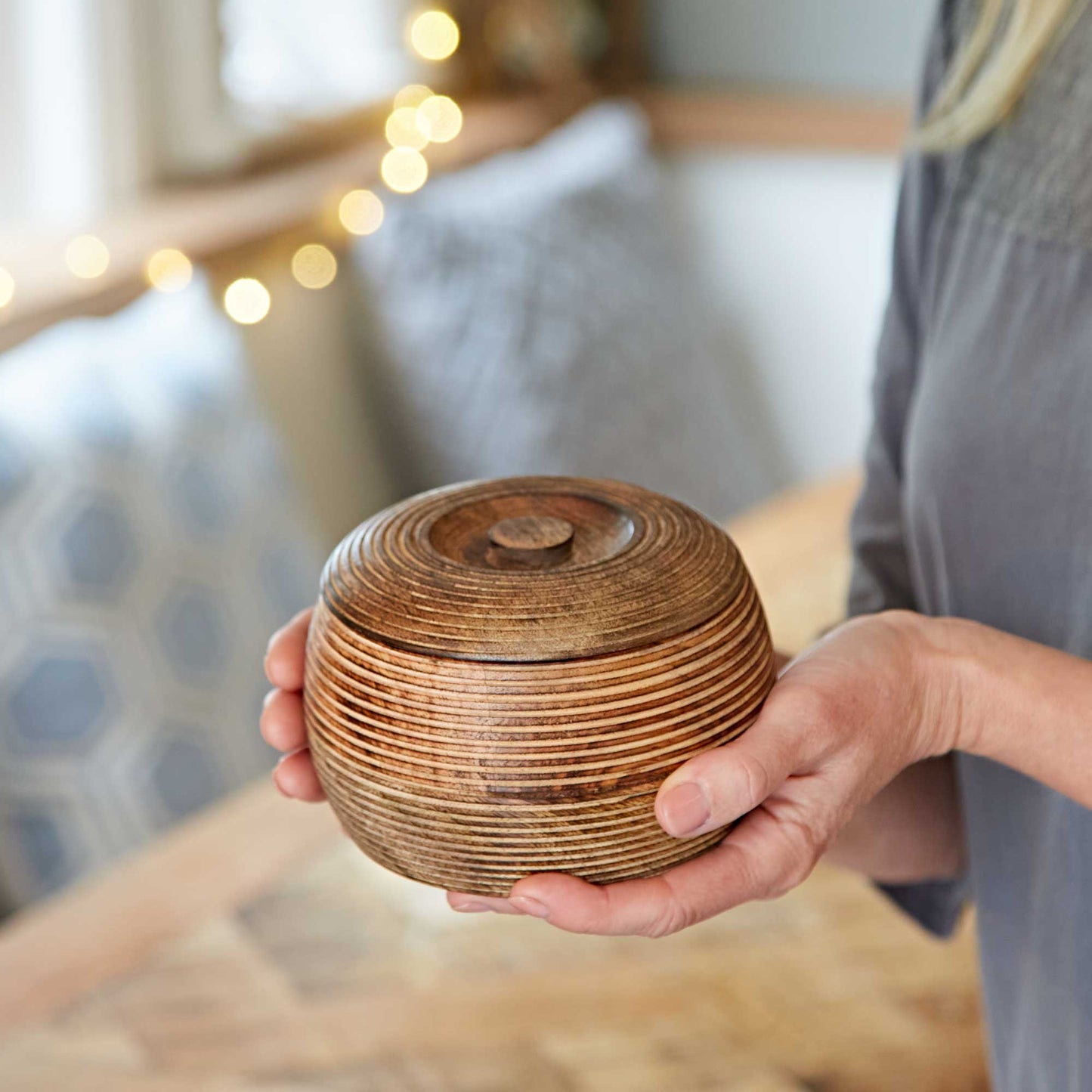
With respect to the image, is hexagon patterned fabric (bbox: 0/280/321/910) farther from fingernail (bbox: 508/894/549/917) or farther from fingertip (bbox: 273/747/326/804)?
fingernail (bbox: 508/894/549/917)

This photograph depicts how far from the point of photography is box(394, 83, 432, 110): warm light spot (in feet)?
7.50

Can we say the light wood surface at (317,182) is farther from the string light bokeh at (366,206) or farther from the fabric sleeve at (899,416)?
the fabric sleeve at (899,416)

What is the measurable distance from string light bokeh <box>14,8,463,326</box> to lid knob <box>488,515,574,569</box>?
109 centimetres

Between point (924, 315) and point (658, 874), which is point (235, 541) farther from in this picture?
point (658, 874)

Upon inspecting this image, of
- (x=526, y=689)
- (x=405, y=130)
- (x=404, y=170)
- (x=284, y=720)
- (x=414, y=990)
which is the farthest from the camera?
(x=405, y=130)

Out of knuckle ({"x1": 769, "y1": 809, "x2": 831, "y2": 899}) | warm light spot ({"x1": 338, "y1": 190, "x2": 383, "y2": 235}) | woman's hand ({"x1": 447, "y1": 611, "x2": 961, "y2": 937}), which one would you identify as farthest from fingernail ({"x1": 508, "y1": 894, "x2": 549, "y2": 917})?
warm light spot ({"x1": 338, "y1": 190, "x2": 383, "y2": 235})

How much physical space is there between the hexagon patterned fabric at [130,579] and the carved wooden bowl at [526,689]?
92 centimetres

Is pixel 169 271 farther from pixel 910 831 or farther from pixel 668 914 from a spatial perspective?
pixel 668 914

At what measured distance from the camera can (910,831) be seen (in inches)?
31.5

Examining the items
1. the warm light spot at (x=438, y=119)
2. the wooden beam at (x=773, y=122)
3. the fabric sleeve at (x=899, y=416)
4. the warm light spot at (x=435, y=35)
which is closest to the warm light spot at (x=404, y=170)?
the warm light spot at (x=438, y=119)

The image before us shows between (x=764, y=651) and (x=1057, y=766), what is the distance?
0.16 m

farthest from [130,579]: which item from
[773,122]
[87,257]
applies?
[773,122]

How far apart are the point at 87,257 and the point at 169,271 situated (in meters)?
0.10

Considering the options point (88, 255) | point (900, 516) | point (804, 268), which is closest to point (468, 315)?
point (88, 255)
